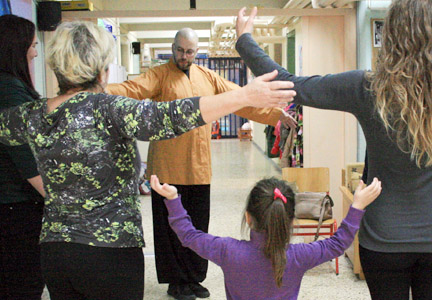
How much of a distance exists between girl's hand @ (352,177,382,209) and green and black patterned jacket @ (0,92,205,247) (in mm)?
528

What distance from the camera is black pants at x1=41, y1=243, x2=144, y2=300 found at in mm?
1434

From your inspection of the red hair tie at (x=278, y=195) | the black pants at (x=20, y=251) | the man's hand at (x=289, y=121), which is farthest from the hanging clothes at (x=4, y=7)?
the red hair tie at (x=278, y=195)

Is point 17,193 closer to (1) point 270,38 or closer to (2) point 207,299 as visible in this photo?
(2) point 207,299

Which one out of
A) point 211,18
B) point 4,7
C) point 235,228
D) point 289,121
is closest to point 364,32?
point 289,121

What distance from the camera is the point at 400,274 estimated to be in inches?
55.7

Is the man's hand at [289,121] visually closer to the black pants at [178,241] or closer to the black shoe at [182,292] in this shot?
the black pants at [178,241]

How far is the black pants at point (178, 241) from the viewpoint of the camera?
317 cm

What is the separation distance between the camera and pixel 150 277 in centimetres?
372

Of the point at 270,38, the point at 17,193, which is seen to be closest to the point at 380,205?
the point at 17,193

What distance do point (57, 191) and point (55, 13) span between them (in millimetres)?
2920

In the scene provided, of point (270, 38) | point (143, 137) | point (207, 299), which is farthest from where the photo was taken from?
point (270, 38)

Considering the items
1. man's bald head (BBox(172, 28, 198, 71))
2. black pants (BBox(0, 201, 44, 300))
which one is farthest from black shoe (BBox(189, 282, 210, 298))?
man's bald head (BBox(172, 28, 198, 71))

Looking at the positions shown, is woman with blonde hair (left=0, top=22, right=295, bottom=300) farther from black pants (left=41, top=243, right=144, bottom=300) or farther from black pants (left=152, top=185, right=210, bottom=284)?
Result: black pants (left=152, top=185, right=210, bottom=284)

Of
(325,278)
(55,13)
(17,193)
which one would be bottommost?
(325,278)
